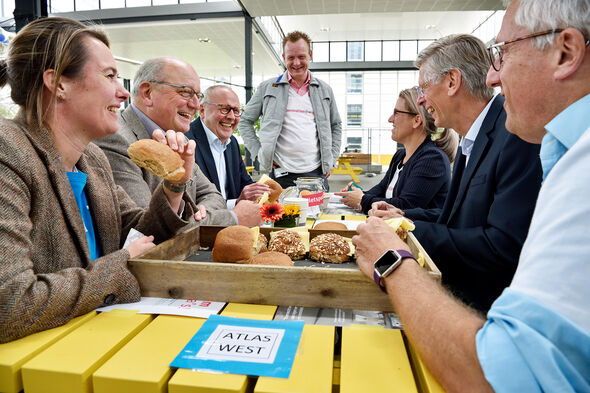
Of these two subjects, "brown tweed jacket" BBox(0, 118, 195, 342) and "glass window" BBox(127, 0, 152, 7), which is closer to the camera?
"brown tweed jacket" BBox(0, 118, 195, 342)

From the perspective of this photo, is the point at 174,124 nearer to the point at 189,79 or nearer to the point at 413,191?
the point at 189,79

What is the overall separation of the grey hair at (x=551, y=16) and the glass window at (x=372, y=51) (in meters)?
16.8

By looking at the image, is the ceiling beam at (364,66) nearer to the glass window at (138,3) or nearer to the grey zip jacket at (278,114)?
the glass window at (138,3)

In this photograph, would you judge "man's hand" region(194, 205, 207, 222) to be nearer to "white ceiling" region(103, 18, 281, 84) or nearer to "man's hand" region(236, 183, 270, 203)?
"man's hand" region(236, 183, 270, 203)

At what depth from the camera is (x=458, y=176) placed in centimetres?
200

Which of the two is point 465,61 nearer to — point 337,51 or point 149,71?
point 149,71

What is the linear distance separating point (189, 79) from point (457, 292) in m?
1.84

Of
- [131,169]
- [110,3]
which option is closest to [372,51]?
[110,3]

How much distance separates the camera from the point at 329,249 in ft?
4.59

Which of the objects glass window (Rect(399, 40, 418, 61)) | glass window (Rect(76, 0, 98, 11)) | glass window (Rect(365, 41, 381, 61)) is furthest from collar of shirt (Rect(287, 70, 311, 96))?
glass window (Rect(365, 41, 381, 61))

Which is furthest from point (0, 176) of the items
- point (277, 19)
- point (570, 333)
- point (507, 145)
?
point (277, 19)

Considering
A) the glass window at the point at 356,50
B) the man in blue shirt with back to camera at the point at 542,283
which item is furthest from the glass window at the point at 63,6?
the man in blue shirt with back to camera at the point at 542,283

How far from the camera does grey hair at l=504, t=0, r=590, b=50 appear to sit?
83 centimetres

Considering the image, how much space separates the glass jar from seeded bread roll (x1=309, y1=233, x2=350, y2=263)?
0.92m
